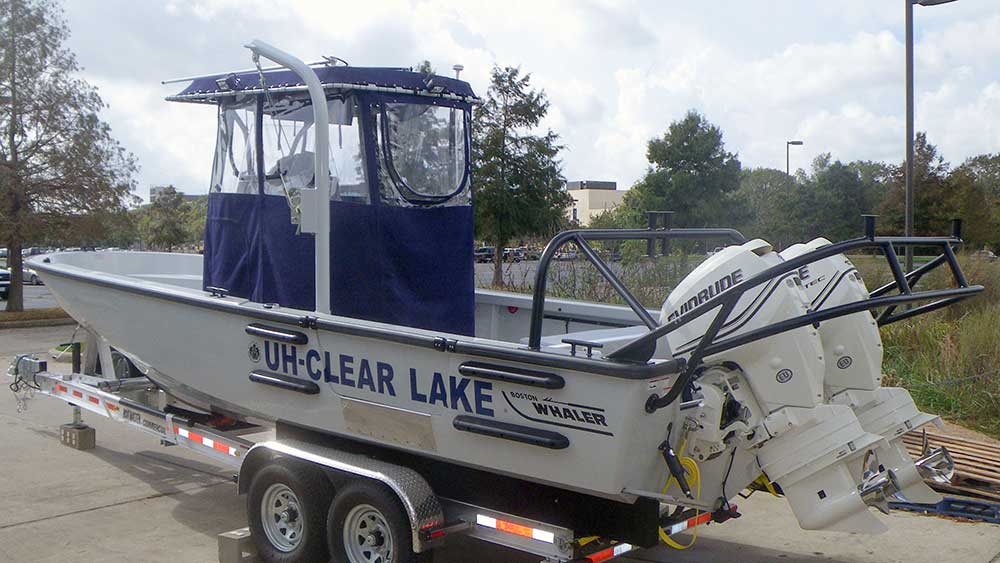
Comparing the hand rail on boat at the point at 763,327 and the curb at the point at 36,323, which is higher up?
the hand rail on boat at the point at 763,327

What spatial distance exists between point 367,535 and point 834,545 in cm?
293

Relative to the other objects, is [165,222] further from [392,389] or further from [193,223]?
[392,389]

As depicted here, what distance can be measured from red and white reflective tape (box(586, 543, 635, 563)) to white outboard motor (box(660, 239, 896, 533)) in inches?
23.4

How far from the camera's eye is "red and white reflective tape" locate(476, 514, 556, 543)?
14.7 feet

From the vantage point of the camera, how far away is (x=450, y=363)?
182 inches

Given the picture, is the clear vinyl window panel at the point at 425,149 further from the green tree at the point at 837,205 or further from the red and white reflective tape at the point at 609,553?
the green tree at the point at 837,205

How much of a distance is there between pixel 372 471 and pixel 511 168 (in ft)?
51.4

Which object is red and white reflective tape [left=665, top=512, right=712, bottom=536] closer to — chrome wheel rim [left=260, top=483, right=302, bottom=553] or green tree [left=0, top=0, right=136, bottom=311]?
chrome wheel rim [left=260, top=483, right=302, bottom=553]

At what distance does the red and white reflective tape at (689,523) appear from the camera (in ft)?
15.9

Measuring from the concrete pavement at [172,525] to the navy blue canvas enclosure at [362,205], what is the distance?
159 centimetres

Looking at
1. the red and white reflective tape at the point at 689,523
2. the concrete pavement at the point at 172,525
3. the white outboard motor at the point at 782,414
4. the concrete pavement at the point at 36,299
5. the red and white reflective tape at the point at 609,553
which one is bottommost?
the concrete pavement at the point at 36,299

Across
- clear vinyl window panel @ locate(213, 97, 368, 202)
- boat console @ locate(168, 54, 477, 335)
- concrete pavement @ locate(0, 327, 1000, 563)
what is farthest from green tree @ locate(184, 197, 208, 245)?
boat console @ locate(168, 54, 477, 335)

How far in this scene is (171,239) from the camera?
43594 millimetres

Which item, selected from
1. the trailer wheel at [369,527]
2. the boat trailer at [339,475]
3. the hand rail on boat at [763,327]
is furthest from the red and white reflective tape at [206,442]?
the hand rail on boat at [763,327]
